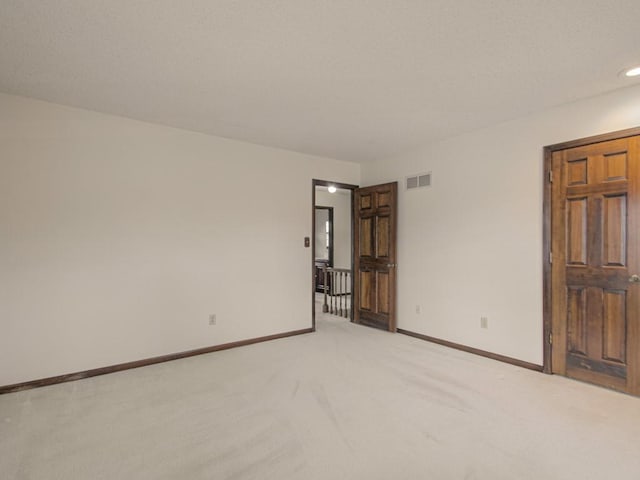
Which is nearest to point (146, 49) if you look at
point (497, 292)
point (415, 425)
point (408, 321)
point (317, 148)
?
point (317, 148)

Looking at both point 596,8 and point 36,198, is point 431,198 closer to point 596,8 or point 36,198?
point 596,8

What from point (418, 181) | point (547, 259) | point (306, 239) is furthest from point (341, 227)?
point (547, 259)

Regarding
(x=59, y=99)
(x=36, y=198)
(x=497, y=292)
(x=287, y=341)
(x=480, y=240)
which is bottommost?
(x=287, y=341)

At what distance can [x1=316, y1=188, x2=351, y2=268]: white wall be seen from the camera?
26.9 ft

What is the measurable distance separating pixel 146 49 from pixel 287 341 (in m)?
3.29

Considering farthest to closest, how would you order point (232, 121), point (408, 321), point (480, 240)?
1. point (408, 321)
2. point (480, 240)
3. point (232, 121)

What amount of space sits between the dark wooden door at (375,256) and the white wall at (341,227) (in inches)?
120

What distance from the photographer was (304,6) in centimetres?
177

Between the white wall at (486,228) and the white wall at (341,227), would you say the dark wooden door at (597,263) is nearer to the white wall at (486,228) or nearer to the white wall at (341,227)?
the white wall at (486,228)

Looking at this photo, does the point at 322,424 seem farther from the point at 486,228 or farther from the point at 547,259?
the point at 486,228

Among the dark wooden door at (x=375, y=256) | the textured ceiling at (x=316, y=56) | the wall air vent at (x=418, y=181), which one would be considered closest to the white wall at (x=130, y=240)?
the textured ceiling at (x=316, y=56)

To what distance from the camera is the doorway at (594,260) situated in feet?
8.79

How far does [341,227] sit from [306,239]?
369cm

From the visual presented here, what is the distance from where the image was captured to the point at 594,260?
2857 millimetres
